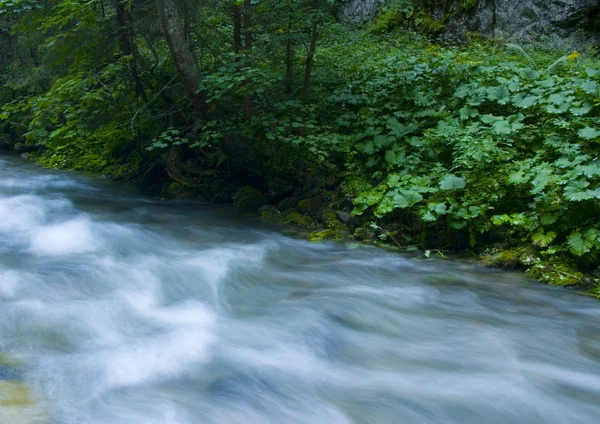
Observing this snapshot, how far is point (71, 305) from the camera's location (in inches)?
189

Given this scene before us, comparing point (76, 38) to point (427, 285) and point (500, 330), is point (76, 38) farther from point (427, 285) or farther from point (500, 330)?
point (500, 330)

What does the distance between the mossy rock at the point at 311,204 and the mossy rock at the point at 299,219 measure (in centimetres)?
10

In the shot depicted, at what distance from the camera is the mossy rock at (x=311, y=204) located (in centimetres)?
756

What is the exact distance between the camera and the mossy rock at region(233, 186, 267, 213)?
8375 millimetres

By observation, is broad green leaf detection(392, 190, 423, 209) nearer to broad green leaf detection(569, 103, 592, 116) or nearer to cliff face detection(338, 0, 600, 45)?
broad green leaf detection(569, 103, 592, 116)

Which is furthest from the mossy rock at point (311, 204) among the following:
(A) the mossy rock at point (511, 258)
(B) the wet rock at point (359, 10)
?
(B) the wet rock at point (359, 10)

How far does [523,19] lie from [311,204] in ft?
23.2

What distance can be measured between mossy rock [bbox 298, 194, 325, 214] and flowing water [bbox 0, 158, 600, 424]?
0.76 m

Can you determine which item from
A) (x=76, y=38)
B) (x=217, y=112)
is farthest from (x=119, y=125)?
(x=217, y=112)

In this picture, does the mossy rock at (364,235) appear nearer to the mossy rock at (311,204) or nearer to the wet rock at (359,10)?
the mossy rock at (311,204)

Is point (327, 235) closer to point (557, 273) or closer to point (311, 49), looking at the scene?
point (557, 273)

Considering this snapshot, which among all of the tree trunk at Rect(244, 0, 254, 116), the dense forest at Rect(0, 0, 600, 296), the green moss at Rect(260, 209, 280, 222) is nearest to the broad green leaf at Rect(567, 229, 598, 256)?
the dense forest at Rect(0, 0, 600, 296)

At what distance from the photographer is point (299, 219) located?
760 centimetres

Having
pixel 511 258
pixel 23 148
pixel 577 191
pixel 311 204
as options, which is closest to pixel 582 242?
pixel 577 191
